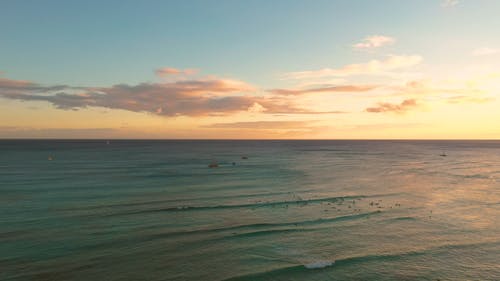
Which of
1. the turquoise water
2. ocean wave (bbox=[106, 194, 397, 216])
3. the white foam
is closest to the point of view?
the turquoise water

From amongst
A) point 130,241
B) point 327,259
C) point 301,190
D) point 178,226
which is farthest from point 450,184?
point 130,241

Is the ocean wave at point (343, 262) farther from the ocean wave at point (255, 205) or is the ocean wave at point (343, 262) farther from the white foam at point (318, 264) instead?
the ocean wave at point (255, 205)

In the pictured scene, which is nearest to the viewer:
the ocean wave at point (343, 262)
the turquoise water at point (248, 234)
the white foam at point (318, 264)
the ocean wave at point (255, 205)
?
the ocean wave at point (343, 262)

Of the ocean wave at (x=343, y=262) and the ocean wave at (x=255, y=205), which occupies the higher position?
the ocean wave at (x=255, y=205)

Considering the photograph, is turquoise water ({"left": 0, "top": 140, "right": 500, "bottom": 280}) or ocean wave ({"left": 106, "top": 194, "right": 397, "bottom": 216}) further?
ocean wave ({"left": 106, "top": 194, "right": 397, "bottom": 216})

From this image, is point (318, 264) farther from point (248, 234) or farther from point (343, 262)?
point (248, 234)

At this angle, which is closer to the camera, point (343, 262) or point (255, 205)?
point (343, 262)

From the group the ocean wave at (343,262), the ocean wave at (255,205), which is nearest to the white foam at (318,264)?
the ocean wave at (343,262)

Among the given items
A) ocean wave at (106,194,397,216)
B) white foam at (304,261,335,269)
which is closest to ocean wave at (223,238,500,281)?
white foam at (304,261,335,269)

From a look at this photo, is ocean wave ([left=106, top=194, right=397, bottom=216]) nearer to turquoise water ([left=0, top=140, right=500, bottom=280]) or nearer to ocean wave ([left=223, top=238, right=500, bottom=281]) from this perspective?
turquoise water ([left=0, top=140, right=500, bottom=280])

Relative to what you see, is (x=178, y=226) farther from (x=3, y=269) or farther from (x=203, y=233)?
(x=3, y=269)

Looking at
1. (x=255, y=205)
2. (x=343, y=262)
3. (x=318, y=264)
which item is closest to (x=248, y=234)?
(x=318, y=264)
